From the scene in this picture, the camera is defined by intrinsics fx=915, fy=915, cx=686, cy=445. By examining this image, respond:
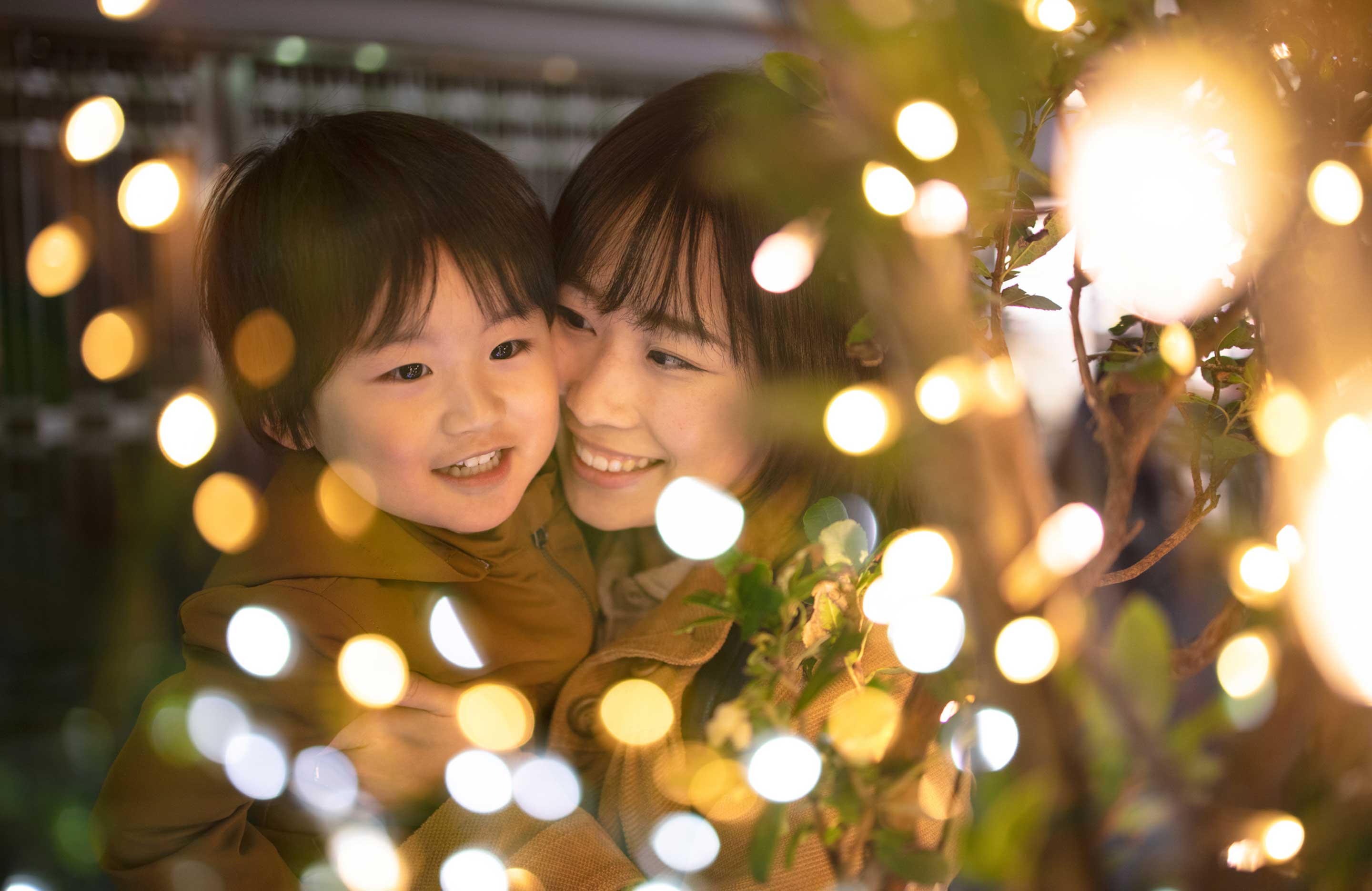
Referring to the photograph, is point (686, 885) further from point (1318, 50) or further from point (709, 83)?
point (709, 83)

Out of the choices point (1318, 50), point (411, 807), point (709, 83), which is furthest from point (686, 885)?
→ point (709, 83)

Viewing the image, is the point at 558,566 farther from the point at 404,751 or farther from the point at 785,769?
the point at 785,769

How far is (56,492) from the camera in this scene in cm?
279

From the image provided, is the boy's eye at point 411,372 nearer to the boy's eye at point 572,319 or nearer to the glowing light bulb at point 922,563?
the boy's eye at point 572,319

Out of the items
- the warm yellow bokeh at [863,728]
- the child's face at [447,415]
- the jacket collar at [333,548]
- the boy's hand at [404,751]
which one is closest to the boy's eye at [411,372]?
the child's face at [447,415]

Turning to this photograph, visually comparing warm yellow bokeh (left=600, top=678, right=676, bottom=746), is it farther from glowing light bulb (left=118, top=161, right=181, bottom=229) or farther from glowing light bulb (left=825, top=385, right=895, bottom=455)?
glowing light bulb (left=118, top=161, right=181, bottom=229)

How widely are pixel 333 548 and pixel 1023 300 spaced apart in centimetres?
60

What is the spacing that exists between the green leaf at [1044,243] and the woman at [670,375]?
236 mm

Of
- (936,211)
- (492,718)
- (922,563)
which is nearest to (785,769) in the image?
(922,563)

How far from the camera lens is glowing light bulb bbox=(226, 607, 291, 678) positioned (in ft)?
2.43

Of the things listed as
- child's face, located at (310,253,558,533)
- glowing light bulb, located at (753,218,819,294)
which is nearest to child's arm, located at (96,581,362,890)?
child's face, located at (310,253,558,533)

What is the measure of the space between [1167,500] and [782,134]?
166cm

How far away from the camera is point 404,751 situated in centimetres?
84

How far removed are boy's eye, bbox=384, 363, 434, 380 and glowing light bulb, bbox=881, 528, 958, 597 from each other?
1.53 feet
